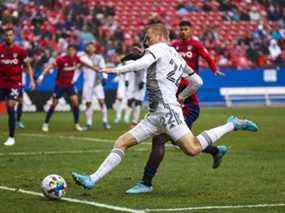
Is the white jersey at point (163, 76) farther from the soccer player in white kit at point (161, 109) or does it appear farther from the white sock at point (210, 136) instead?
the white sock at point (210, 136)

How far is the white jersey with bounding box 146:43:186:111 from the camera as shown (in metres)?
12.1

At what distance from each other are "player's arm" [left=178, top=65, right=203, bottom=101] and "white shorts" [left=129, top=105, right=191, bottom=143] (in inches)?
29.4

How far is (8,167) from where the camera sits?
51.0 ft

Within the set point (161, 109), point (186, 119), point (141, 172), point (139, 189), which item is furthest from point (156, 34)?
point (141, 172)

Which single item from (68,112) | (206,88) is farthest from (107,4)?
(68,112)

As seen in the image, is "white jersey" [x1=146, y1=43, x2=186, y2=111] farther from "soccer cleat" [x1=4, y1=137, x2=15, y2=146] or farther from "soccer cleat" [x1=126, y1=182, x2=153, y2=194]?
"soccer cleat" [x1=4, y1=137, x2=15, y2=146]

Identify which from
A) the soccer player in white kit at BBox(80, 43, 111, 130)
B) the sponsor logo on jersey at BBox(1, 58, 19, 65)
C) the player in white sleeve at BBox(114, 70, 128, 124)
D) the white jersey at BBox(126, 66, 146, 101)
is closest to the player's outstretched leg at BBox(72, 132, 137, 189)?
the sponsor logo on jersey at BBox(1, 58, 19, 65)

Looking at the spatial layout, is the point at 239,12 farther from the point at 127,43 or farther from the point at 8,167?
the point at 8,167

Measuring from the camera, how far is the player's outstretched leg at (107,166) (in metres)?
11.9

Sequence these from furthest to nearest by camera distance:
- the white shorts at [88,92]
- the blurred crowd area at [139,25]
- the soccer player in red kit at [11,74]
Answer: the blurred crowd area at [139,25] < the white shorts at [88,92] < the soccer player in red kit at [11,74]

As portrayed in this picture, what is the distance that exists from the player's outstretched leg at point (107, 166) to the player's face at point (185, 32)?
14.4 ft

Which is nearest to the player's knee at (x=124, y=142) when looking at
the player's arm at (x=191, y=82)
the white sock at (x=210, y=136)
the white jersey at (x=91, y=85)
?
the white sock at (x=210, y=136)

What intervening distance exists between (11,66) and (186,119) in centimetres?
740

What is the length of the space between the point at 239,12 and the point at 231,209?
129 ft
